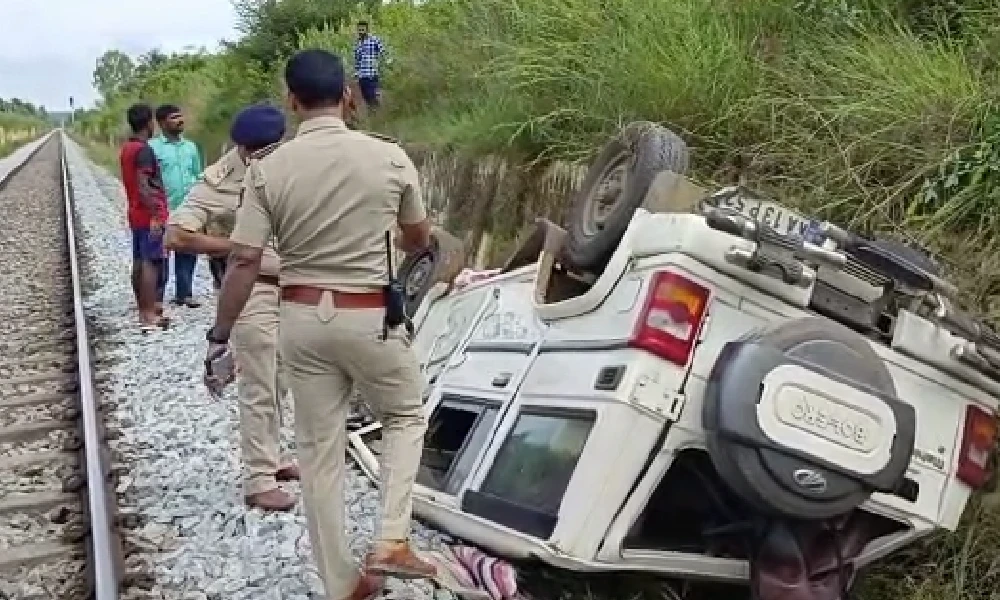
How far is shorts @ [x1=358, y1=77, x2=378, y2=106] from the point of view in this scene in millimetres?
14719

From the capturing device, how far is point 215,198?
589 centimetres

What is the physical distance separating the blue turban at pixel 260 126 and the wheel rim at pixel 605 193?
138 cm

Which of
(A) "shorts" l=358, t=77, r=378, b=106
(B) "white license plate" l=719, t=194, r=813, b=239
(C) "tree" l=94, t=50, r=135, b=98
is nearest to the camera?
(B) "white license plate" l=719, t=194, r=813, b=239

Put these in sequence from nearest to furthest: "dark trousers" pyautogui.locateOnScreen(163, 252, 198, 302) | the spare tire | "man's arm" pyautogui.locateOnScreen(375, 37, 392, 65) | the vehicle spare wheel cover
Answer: the vehicle spare wheel cover < the spare tire < "dark trousers" pyautogui.locateOnScreen(163, 252, 198, 302) < "man's arm" pyautogui.locateOnScreen(375, 37, 392, 65)

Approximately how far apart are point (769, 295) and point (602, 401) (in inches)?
23.2

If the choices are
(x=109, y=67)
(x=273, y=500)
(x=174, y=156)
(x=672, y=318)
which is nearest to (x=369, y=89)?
(x=174, y=156)

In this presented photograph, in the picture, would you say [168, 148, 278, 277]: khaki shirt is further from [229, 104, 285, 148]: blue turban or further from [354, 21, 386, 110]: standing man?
[354, 21, 386, 110]: standing man

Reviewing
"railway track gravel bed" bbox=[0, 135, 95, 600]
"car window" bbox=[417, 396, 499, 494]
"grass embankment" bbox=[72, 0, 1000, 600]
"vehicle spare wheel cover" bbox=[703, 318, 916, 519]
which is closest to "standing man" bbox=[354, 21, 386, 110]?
"railway track gravel bed" bbox=[0, 135, 95, 600]

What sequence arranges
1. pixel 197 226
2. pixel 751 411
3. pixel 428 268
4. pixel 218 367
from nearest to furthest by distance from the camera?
pixel 751 411 → pixel 218 367 → pixel 197 226 → pixel 428 268

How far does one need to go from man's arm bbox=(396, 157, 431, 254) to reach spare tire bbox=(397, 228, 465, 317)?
213 centimetres

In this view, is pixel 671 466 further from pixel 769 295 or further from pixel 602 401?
pixel 769 295

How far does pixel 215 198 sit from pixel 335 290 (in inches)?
78.1

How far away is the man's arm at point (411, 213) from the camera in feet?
13.7

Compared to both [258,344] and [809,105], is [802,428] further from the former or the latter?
[809,105]
